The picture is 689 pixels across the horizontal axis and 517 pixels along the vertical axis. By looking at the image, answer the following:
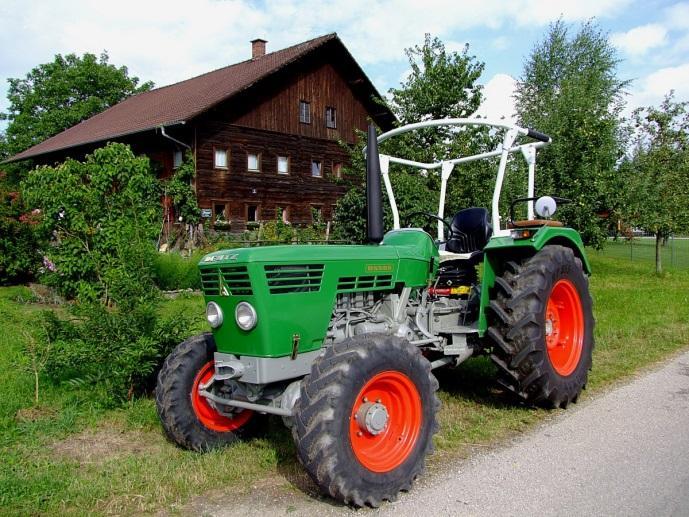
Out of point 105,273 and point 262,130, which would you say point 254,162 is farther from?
point 105,273

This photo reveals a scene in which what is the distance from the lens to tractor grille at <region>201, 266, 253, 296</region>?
12.2 ft

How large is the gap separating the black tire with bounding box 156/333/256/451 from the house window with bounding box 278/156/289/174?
72.6ft

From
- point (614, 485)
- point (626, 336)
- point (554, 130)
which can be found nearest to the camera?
point (614, 485)

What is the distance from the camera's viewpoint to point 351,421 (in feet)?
11.5

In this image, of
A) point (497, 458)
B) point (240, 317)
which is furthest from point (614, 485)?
point (240, 317)

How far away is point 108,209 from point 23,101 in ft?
141

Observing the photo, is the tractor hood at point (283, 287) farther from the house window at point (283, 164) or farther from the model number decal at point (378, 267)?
the house window at point (283, 164)

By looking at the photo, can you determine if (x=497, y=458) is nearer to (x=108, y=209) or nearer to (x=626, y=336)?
(x=626, y=336)

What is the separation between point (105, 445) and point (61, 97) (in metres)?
44.3

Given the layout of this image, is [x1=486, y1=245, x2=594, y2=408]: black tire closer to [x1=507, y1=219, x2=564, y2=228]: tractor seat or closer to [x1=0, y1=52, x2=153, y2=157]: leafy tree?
[x1=507, y1=219, x2=564, y2=228]: tractor seat

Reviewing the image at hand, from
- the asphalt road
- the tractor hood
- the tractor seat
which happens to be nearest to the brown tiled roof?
the tractor seat

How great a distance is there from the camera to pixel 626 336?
8.00 m

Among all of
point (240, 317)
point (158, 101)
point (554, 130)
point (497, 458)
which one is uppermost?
point (158, 101)

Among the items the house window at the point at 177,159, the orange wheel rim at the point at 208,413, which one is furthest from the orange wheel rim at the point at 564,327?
the house window at the point at 177,159
